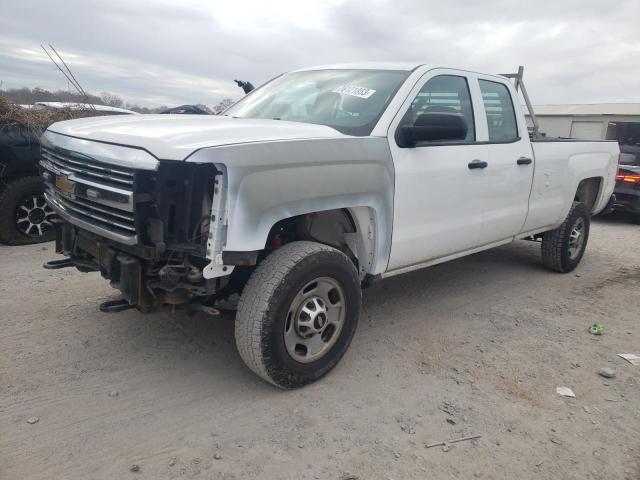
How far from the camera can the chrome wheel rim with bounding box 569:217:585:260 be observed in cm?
607

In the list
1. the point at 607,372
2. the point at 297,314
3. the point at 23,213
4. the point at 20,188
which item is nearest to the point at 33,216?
the point at 23,213

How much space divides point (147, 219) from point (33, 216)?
154 inches

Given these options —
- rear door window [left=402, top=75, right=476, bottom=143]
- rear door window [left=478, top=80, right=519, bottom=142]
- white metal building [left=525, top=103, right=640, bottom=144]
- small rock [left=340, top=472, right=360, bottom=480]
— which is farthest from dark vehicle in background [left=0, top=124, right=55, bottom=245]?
white metal building [left=525, top=103, right=640, bottom=144]

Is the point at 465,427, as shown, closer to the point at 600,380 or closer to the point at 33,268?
the point at 600,380

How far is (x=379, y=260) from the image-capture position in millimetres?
3572

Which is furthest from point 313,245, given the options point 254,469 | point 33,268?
point 33,268

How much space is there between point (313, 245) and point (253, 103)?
180cm

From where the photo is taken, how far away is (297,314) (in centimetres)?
308

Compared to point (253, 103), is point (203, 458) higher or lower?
lower

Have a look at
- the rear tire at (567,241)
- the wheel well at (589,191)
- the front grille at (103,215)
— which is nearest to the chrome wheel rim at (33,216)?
the front grille at (103,215)

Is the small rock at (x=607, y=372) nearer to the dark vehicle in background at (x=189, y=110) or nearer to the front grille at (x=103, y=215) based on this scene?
the front grille at (x=103, y=215)

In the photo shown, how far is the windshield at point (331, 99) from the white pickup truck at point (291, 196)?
15 mm

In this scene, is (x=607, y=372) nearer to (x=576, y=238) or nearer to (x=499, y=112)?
(x=499, y=112)

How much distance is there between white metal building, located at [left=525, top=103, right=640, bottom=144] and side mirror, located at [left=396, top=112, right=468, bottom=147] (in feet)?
58.9
